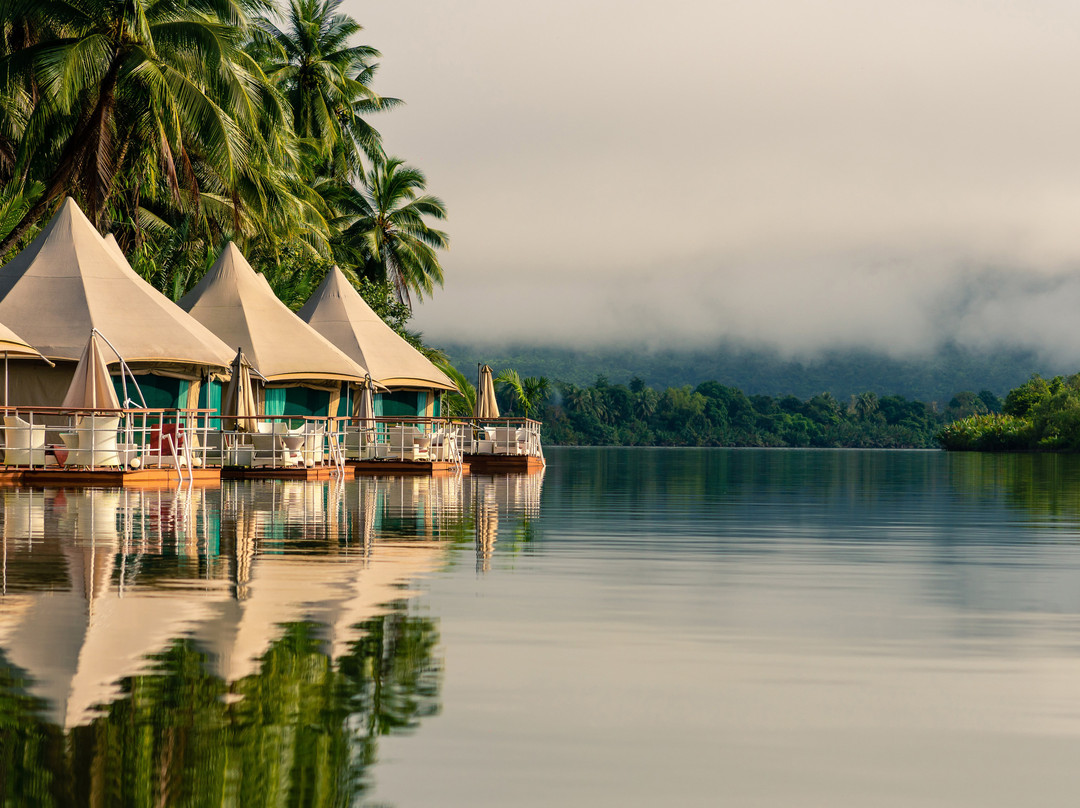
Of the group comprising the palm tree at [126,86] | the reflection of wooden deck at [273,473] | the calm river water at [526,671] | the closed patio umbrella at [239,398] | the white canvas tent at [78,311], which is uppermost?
the palm tree at [126,86]

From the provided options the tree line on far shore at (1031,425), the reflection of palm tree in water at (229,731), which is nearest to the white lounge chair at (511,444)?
the reflection of palm tree in water at (229,731)

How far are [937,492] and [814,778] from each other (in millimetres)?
24461

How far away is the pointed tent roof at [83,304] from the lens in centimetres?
2659

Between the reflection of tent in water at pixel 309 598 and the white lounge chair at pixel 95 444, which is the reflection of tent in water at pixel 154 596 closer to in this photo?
the reflection of tent in water at pixel 309 598

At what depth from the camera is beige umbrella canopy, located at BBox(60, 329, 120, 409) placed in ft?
69.4

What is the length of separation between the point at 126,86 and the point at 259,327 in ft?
23.1

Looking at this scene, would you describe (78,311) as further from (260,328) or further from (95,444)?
(260,328)

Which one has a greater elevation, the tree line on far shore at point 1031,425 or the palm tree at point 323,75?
the palm tree at point 323,75

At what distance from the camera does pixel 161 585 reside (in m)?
8.53

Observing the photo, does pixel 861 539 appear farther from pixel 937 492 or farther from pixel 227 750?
pixel 937 492

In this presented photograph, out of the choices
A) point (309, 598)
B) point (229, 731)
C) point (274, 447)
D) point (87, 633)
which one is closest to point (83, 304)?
point (274, 447)

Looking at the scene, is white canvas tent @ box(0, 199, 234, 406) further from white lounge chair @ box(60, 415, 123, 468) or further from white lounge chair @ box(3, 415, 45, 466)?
white lounge chair @ box(60, 415, 123, 468)

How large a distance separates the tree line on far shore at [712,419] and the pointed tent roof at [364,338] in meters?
113

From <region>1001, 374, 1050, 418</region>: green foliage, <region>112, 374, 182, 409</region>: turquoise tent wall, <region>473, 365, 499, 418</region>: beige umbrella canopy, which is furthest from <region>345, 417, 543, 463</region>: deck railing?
<region>1001, 374, 1050, 418</region>: green foliage
